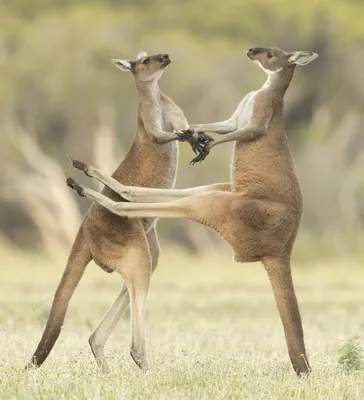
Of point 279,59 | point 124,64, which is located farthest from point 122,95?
point 279,59

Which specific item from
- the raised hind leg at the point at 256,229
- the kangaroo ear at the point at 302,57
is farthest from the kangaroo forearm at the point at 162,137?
the kangaroo ear at the point at 302,57

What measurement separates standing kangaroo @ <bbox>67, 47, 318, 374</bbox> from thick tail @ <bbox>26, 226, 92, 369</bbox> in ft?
1.31

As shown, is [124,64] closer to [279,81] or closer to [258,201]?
[279,81]

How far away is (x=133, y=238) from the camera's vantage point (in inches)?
284

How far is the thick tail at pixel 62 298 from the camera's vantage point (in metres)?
7.18

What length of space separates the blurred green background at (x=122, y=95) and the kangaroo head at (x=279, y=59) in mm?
16691

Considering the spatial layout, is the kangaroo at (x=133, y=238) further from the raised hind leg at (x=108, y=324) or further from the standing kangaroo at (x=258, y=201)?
the standing kangaroo at (x=258, y=201)

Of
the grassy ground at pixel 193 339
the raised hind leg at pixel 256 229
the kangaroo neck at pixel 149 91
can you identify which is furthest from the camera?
the kangaroo neck at pixel 149 91

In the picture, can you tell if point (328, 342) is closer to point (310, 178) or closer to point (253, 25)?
point (310, 178)

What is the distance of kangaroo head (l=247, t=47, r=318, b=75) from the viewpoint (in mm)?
7203

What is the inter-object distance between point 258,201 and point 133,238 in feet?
2.75

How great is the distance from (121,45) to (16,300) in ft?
38.1

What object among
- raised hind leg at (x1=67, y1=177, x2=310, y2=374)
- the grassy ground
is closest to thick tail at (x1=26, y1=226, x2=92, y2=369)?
the grassy ground

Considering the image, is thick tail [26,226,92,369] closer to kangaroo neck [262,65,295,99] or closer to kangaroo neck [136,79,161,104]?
kangaroo neck [136,79,161,104]
